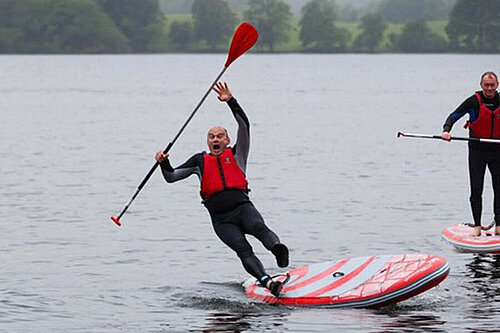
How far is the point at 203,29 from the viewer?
16675cm

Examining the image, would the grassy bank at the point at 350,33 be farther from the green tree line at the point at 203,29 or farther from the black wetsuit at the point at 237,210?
the black wetsuit at the point at 237,210

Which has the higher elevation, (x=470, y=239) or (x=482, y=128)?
(x=482, y=128)

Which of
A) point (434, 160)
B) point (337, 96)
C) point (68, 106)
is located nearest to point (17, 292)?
point (434, 160)

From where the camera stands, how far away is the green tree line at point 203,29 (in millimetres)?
154750

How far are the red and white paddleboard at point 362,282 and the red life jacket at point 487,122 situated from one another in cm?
315

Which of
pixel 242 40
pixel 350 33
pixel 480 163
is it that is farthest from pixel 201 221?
pixel 350 33

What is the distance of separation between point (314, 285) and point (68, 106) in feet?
159

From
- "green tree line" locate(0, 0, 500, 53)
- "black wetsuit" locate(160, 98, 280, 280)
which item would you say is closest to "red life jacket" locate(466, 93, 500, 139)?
"black wetsuit" locate(160, 98, 280, 280)

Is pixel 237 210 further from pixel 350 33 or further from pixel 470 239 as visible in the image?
pixel 350 33

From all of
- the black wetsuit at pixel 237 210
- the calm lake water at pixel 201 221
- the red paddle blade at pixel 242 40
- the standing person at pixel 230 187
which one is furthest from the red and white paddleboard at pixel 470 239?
the red paddle blade at pixel 242 40

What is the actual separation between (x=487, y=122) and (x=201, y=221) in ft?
20.2

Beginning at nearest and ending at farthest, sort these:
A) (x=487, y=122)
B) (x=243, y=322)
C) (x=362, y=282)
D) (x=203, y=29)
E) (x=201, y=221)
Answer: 1. (x=243, y=322)
2. (x=362, y=282)
3. (x=487, y=122)
4. (x=201, y=221)
5. (x=203, y=29)

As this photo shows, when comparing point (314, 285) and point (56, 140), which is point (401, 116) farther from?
point (314, 285)

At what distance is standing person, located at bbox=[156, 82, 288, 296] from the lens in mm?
12344
